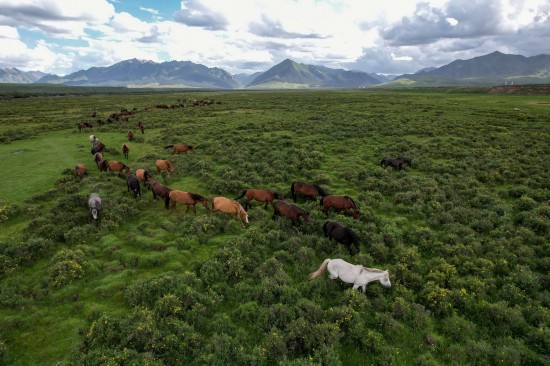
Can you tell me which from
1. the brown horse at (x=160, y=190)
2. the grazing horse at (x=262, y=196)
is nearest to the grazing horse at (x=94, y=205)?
the brown horse at (x=160, y=190)

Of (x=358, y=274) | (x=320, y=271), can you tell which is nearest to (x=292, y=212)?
(x=320, y=271)

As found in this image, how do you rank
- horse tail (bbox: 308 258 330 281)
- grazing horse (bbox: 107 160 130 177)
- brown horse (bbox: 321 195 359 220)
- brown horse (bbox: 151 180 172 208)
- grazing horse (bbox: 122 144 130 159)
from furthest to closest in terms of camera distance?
1. grazing horse (bbox: 122 144 130 159)
2. grazing horse (bbox: 107 160 130 177)
3. brown horse (bbox: 151 180 172 208)
4. brown horse (bbox: 321 195 359 220)
5. horse tail (bbox: 308 258 330 281)

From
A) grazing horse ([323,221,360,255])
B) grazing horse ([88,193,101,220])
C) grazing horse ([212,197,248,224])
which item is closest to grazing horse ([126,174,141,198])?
grazing horse ([88,193,101,220])

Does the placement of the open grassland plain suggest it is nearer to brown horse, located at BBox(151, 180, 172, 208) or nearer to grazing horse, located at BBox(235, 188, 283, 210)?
grazing horse, located at BBox(235, 188, 283, 210)

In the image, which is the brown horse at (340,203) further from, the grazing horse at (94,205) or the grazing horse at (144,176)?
the grazing horse at (144,176)

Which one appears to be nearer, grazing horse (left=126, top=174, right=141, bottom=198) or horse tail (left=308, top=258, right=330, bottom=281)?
horse tail (left=308, top=258, right=330, bottom=281)

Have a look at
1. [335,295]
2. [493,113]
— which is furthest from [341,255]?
[493,113]

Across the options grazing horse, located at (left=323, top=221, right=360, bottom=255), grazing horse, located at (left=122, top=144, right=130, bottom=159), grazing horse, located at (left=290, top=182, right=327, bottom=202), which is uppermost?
grazing horse, located at (left=122, top=144, right=130, bottom=159)

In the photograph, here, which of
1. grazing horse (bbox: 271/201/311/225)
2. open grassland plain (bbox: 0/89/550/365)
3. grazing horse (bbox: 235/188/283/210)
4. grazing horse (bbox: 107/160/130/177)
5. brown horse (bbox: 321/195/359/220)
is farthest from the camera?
grazing horse (bbox: 107/160/130/177)
